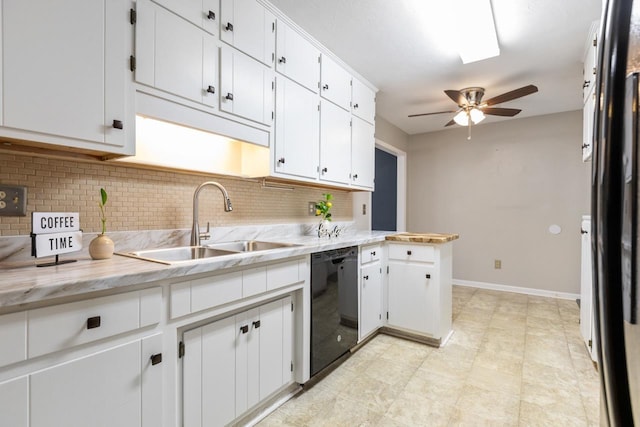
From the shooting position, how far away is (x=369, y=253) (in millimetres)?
2523

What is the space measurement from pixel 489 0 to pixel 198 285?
7.45 ft

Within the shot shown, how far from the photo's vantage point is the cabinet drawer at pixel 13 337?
2.61ft

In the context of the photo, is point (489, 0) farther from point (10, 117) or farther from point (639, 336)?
point (10, 117)

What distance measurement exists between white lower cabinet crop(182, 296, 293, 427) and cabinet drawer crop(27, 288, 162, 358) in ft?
0.82

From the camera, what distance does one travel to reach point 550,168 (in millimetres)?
4035

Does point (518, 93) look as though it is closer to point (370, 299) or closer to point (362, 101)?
point (362, 101)

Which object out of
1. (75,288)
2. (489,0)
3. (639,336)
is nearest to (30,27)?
(75,288)

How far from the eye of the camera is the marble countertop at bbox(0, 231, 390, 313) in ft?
2.70

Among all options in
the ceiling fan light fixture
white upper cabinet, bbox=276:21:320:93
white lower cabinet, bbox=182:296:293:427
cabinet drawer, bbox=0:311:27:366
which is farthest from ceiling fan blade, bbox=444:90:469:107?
cabinet drawer, bbox=0:311:27:366

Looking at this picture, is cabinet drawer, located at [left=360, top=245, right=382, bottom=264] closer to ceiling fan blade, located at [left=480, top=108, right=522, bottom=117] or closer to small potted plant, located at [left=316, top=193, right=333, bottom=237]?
small potted plant, located at [left=316, top=193, right=333, bottom=237]

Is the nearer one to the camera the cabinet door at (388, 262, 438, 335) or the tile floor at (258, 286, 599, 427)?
the tile floor at (258, 286, 599, 427)

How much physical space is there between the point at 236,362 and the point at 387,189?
167 inches

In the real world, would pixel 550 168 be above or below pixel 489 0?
below

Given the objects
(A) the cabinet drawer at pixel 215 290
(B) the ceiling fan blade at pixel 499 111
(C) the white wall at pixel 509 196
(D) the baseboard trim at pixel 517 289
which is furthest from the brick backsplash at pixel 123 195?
(D) the baseboard trim at pixel 517 289
